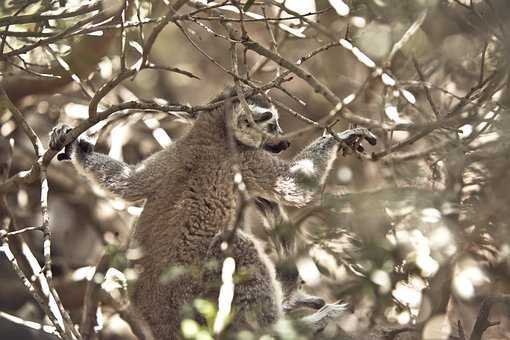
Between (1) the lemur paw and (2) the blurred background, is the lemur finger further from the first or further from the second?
(2) the blurred background

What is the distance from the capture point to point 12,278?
33.8 ft

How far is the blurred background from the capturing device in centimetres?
533

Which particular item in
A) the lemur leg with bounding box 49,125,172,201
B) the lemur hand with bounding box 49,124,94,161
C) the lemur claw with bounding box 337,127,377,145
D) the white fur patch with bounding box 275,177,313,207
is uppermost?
the lemur claw with bounding box 337,127,377,145

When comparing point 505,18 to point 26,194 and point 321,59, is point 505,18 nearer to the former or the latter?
point 321,59

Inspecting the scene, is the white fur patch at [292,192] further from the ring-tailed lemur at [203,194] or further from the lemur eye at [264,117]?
the lemur eye at [264,117]

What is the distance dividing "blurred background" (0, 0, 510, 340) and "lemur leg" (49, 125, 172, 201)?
379 mm

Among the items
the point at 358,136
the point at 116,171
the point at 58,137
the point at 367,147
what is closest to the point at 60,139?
A: the point at 58,137

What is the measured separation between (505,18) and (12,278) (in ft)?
23.9

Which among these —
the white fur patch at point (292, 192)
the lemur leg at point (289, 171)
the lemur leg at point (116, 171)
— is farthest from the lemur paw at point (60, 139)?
the white fur patch at point (292, 192)

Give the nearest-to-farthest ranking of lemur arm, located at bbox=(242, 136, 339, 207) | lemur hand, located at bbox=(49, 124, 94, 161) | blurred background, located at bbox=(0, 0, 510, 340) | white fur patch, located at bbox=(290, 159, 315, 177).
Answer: blurred background, located at bbox=(0, 0, 510, 340)
lemur hand, located at bbox=(49, 124, 94, 161)
white fur patch, located at bbox=(290, 159, 315, 177)
lemur arm, located at bbox=(242, 136, 339, 207)

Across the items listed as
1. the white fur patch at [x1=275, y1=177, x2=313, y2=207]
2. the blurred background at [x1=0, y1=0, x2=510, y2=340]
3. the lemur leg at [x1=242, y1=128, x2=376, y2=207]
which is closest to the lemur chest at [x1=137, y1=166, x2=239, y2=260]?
the lemur leg at [x1=242, y1=128, x2=376, y2=207]

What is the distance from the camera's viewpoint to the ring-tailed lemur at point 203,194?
664cm

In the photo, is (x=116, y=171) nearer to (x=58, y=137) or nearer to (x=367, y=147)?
(x=58, y=137)

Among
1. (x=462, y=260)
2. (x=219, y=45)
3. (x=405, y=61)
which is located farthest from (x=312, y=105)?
(x=462, y=260)
